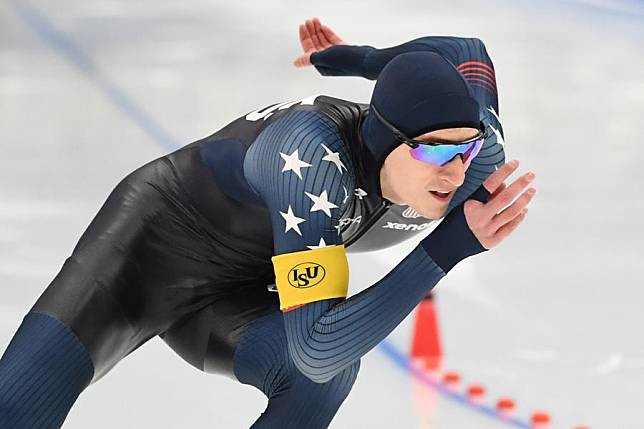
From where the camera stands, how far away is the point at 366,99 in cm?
511

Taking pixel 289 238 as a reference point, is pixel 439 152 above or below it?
above

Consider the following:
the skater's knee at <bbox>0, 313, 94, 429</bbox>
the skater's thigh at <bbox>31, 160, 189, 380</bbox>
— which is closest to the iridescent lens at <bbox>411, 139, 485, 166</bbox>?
the skater's thigh at <bbox>31, 160, 189, 380</bbox>

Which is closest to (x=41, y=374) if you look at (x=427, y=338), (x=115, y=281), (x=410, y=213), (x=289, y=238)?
(x=115, y=281)

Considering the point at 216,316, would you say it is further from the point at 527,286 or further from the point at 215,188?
the point at 527,286

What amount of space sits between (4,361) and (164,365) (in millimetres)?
1137

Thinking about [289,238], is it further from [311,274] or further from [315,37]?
[315,37]

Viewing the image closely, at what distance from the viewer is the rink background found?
3.63 m

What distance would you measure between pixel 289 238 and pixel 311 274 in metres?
0.09

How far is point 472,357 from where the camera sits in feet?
12.5

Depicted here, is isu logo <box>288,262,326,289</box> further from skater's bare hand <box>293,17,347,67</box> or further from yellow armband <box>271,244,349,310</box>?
skater's bare hand <box>293,17,347,67</box>

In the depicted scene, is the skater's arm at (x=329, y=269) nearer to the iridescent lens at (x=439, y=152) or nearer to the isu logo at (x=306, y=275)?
the isu logo at (x=306, y=275)

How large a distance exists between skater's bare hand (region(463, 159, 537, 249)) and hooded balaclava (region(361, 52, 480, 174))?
0.12 m

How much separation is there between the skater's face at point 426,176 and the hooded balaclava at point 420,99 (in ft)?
0.05

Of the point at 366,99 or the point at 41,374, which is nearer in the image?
the point at 41,374
